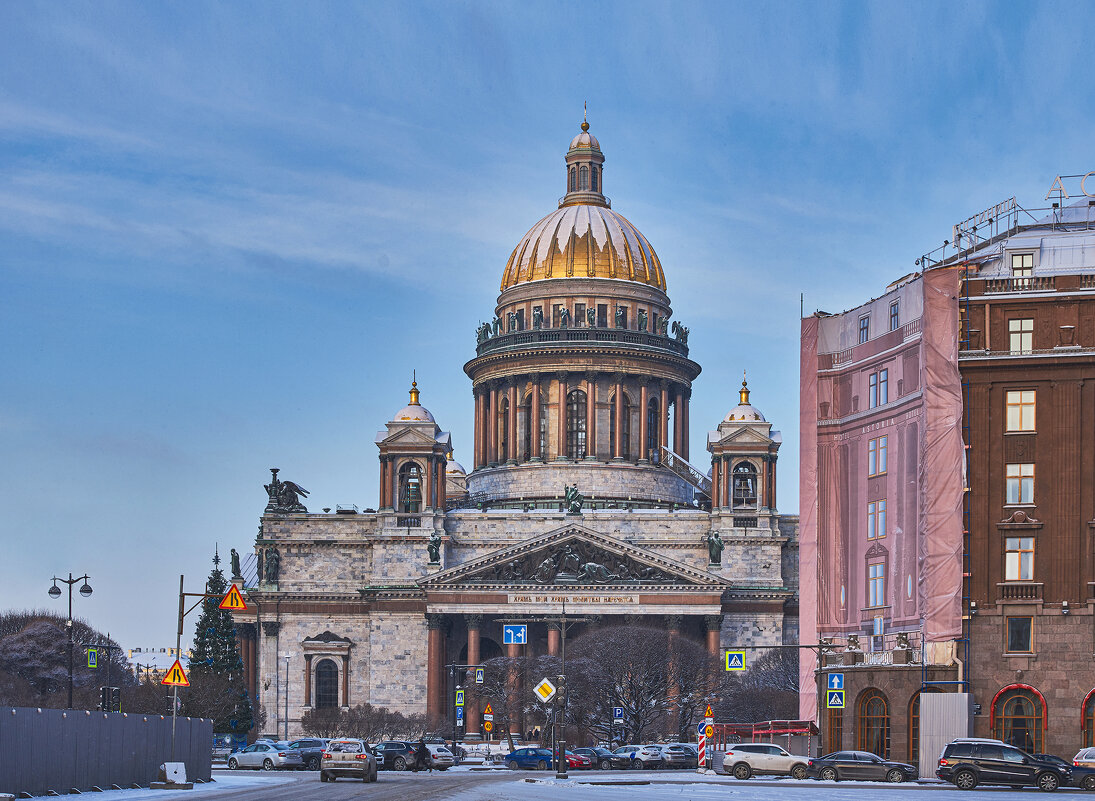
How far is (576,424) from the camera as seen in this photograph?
15912cm

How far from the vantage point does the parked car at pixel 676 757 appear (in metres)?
94.2

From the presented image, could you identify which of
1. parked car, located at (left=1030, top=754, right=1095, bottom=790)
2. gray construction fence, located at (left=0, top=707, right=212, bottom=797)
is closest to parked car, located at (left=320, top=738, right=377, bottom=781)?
gray construction fence, located at (left=0, top=707, right=212, bottom=797)

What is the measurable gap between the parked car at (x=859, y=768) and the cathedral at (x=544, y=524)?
5814cm

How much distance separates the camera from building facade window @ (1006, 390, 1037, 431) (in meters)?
75.9

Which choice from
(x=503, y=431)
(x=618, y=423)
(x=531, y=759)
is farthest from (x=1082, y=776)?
(x=503, y=431)

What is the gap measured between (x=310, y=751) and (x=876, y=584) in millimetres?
28233

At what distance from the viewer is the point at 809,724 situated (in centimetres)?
8438

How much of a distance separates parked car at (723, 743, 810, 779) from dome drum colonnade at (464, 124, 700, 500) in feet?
246

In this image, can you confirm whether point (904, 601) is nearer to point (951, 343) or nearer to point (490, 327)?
point (951, 343)

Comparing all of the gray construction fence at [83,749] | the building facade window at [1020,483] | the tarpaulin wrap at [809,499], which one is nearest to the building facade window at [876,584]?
the tarpaulin wrap at [809,499]

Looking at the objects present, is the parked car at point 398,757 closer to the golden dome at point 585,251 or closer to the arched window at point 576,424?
the arched window at point 576,424

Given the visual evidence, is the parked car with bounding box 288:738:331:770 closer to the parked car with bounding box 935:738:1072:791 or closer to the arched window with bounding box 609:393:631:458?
the parked car with bounding box 935:738:1072:791

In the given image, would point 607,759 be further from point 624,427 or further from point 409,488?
point 624,427

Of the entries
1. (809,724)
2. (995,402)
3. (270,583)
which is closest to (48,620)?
(270,583)
